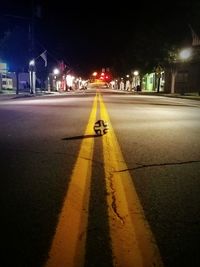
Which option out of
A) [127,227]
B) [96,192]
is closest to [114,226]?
[127,227]

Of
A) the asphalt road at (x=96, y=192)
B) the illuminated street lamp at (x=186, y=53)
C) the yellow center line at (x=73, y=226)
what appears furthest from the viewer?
the illuminated street lamp at (x=186, y=53)

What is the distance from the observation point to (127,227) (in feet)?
12.2

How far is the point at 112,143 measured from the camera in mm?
8766

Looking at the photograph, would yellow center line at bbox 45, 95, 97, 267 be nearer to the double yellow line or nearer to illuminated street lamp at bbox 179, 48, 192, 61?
the double yellow line

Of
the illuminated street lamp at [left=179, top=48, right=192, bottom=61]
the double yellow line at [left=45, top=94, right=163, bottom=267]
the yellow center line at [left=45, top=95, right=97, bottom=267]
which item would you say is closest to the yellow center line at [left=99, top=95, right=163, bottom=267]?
the double yellow line at [left=45, top=94, right=163, bottom=267]

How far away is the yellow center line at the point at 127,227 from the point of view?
10.1 feet

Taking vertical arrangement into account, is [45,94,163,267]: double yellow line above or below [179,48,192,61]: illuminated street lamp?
below

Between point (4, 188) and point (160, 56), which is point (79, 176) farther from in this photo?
point (160, 56)

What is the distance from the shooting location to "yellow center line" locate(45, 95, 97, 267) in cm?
307

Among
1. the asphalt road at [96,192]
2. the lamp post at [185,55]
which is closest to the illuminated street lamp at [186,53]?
the lamp post at [185,55]

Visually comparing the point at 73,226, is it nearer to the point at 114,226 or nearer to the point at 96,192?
the point at 114,226

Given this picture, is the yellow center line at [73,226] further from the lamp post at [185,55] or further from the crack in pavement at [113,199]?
the lamp post at [185,55]

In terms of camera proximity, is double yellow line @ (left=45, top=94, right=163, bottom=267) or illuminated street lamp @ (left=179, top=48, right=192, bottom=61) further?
illuminated street lamp @ (left=179, top=48, right=192, bottom=61)

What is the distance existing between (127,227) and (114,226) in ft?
0.40
